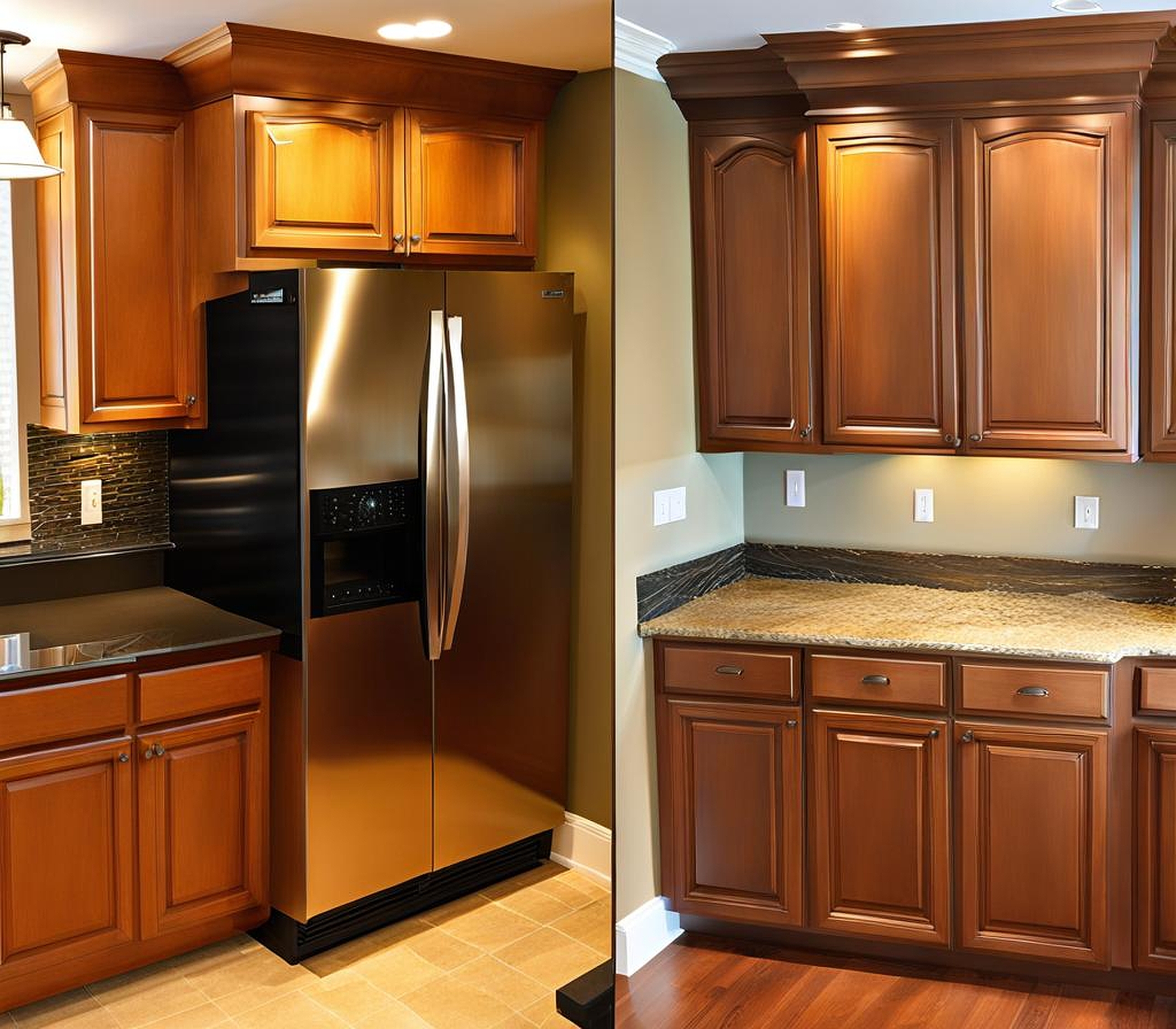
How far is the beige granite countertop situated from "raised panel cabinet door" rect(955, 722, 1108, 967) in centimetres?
14

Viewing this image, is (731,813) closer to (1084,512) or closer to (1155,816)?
(1155,816)

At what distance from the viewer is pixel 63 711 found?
1.89m

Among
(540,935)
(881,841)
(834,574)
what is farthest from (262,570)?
(834,574)

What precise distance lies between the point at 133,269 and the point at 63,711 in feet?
2.71

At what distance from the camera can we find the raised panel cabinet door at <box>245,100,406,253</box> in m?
2.09

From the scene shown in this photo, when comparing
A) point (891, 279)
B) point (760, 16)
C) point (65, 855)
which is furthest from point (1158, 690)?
point (65, 855)

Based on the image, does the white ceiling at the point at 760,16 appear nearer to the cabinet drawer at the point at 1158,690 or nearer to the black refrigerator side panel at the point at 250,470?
the cabinet drawer at the point at 1158,690

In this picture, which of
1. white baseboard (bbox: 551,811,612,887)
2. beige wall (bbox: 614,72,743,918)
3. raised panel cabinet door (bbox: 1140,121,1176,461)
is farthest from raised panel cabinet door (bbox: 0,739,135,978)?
raised panel cabinet door (bbox: 1140,121,1176,461)

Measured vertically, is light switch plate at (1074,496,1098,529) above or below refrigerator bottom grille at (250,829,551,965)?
above

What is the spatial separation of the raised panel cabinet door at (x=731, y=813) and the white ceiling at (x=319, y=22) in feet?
3.54

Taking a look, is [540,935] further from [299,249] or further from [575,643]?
[299,249]

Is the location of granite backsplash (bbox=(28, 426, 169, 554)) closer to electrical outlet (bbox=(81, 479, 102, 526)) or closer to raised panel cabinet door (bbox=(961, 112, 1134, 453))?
electrical outlet (bbox=(81, 479, 102, 526))

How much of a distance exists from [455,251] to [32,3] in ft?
2.71

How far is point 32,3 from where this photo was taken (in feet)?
5.68
